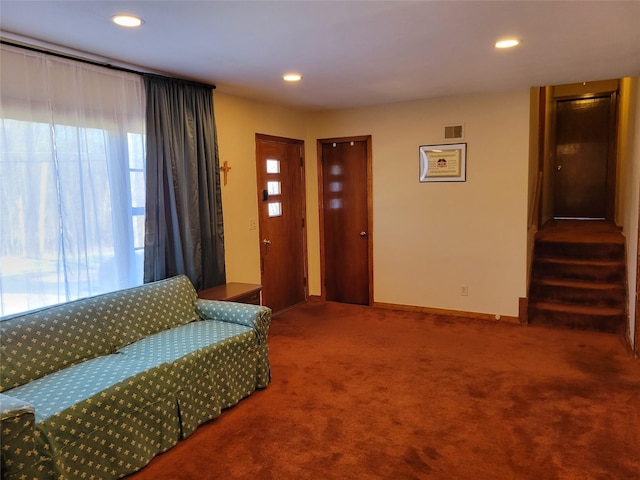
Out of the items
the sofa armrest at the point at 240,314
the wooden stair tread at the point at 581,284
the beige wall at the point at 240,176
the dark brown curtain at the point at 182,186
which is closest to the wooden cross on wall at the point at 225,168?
the beige wall at the point at 240,176

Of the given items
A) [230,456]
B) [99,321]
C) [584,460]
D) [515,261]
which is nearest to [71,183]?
[99,321]

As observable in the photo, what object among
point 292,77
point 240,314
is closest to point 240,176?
point 292,77

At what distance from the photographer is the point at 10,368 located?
93.7 inches

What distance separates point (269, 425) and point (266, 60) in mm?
2440

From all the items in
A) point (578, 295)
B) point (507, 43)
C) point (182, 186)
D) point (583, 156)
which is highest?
point (507, 43)

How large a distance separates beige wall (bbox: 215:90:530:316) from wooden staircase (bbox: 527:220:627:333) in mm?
380

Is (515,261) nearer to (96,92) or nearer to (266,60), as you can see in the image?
(266,60)

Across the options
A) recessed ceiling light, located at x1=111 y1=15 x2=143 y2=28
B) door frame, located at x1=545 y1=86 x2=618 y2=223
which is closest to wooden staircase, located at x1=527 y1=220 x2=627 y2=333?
door frame, located at x1=545 y1=86 x2=618 y2=223

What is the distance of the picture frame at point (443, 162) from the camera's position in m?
4.84

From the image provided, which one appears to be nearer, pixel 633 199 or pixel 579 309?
pixel 633 199

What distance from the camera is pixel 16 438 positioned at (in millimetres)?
1882

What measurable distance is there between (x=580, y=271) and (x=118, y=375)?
4.63 m

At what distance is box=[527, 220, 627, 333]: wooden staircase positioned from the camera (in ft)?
14.8

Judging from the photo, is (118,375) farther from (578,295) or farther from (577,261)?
(577,261)
